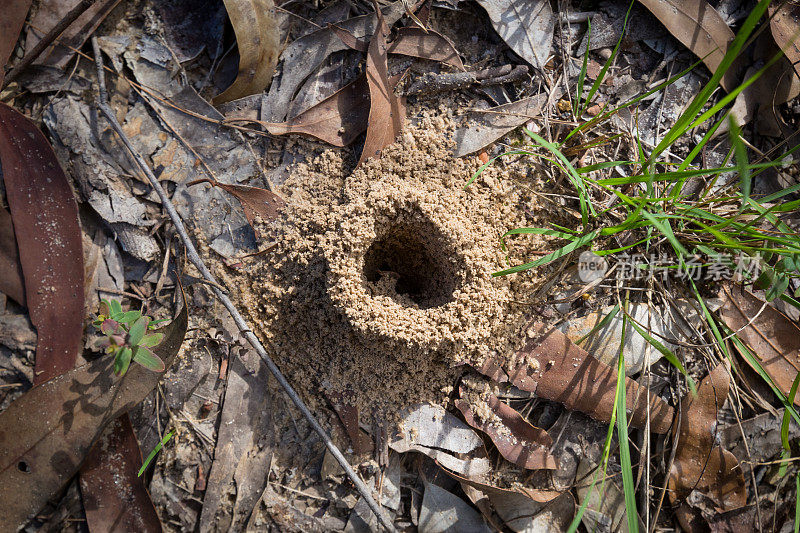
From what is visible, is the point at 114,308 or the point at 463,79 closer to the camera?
the point at 114,308

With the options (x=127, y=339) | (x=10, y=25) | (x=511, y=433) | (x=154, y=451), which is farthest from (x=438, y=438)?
(x=10, y=25)

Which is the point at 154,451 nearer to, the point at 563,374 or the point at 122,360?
the point at 122,360

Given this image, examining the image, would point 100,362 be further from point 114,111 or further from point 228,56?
point 228,56

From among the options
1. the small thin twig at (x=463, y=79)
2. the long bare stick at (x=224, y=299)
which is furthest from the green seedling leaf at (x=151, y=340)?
the small thin twig at (x=463, y=79)

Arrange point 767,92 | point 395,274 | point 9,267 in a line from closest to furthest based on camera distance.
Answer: point 9,267, point 395,274, point 767,92

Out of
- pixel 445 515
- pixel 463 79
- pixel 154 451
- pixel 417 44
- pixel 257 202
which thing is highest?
pixel 417 44

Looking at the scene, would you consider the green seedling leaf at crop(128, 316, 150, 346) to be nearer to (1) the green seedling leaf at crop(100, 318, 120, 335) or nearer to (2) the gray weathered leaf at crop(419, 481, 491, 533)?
(1) the green seedling leaf at crop(100, 318, 120, 335)

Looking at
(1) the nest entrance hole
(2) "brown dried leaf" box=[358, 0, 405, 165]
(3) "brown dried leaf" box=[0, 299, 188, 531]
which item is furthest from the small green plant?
(2) "brown dried leaf" box=[358, 0, 405, 165]
